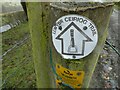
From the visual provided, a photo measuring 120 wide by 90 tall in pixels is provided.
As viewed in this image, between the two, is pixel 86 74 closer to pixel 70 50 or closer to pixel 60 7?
pixel 70 50

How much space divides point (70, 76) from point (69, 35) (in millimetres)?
191

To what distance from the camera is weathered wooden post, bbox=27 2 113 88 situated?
29.5 inches

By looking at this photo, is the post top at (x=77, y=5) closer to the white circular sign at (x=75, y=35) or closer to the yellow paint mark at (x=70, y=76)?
the white circular sign at (x=75, y=35)

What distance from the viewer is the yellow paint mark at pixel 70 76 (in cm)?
87

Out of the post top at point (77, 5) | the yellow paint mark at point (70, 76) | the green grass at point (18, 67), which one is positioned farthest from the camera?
the green grass at point (18, 67)

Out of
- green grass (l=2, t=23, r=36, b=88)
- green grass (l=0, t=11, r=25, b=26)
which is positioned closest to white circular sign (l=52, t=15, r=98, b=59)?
green grass (l=2, t=23, r=36, b=88)

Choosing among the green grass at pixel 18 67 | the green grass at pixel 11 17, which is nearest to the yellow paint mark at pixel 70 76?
the green grass at pixel 18 67

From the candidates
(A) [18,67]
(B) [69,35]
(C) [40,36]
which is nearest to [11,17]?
(A) [18,67]

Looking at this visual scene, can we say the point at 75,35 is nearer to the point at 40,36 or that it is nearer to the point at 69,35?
the point at 69,35

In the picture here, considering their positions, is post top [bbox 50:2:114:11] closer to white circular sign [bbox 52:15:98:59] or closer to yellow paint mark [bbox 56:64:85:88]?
white circular sign [bbox 52:15:98:59]

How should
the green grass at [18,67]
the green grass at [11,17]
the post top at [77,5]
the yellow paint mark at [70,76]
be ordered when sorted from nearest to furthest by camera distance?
the post top at [77,5], the yellow paint mark at [70,76], the green grass at [18,67], the green grass at [11,17]

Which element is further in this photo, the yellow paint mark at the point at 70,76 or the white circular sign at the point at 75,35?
the yellow paint mark at the point at 70,76

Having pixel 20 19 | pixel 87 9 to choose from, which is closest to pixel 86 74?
pixel 87 9

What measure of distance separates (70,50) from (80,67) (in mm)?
126
